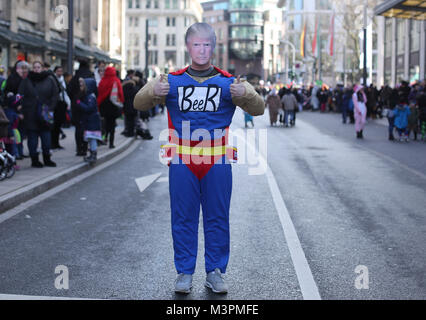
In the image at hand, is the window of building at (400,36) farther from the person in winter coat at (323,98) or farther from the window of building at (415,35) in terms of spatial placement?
the person in winter coat at (323,98)

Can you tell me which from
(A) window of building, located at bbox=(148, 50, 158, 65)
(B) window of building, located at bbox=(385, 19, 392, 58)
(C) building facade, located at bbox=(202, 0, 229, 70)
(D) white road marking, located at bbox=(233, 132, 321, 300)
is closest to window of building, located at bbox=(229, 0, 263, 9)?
(C) building facade, located at bbox=(202, 0, 229, 70)

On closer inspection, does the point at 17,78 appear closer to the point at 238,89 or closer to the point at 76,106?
the point at 76,106

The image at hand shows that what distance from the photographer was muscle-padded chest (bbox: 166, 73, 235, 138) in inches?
195

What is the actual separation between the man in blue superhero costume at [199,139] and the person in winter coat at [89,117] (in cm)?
839

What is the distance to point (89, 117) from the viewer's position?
13344mm

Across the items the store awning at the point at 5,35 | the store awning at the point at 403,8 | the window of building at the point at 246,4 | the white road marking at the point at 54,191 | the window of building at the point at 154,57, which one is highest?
the window of building at the point at 246,4

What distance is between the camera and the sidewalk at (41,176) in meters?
9.41

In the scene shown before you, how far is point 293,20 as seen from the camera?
107000mm

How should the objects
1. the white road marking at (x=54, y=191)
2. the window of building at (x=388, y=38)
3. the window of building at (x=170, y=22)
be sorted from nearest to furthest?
1. the white road marking at (x=54, y=191)
2. the window of building at (x=388, y=38)
3. the window of building at (x=170, y=22)

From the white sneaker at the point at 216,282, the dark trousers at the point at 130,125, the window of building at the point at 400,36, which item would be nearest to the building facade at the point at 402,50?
the window of building at the point at 400,36

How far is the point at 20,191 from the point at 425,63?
3642cm

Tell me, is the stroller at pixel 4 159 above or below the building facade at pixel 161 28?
below

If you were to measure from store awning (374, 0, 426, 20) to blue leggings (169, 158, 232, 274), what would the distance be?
2096 cm

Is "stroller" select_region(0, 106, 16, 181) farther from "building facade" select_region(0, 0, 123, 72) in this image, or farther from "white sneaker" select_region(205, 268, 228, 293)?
"building facade" select_region(0, 0, 123, 72)
